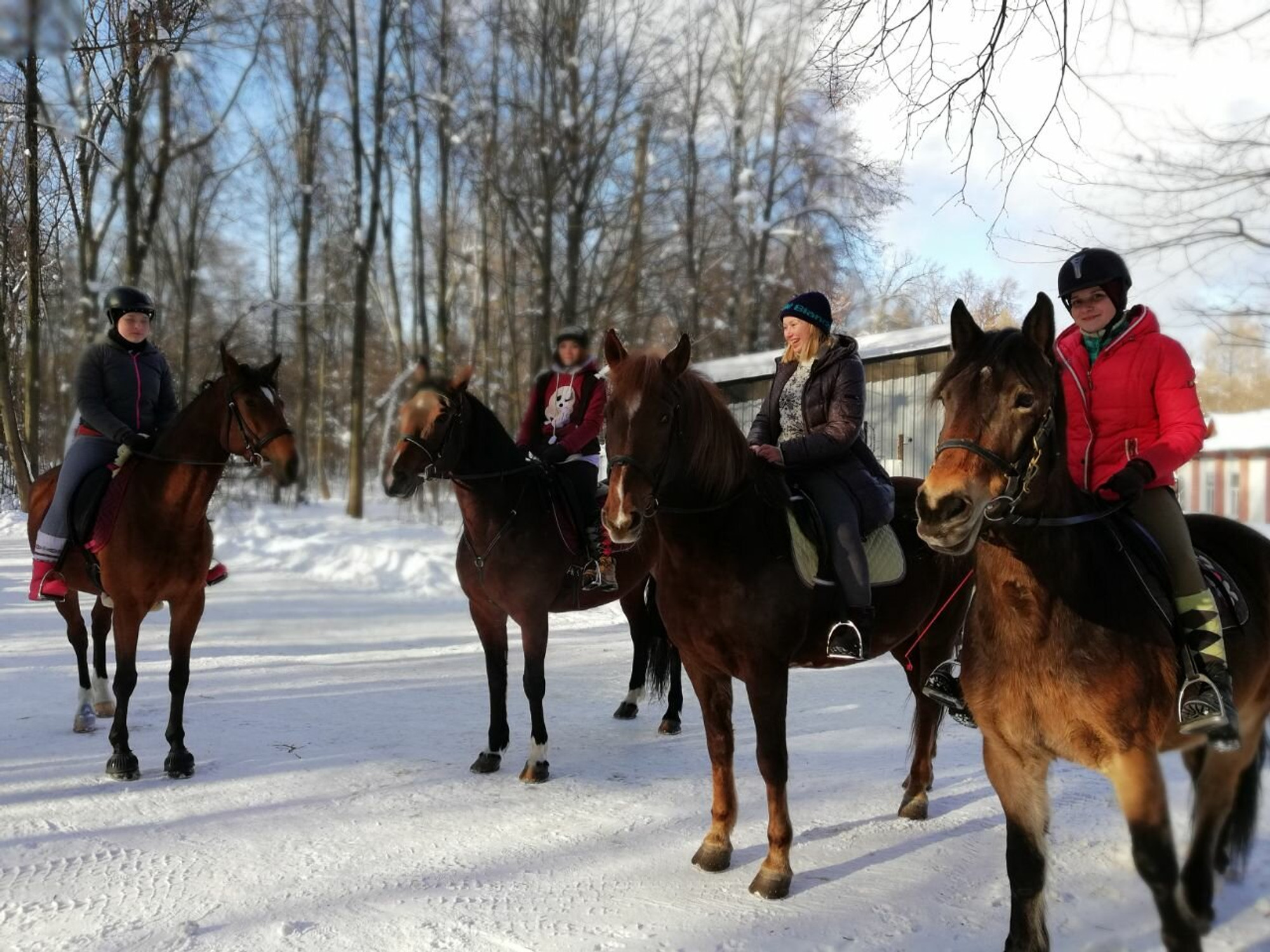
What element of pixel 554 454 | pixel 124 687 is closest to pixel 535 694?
pixel 554 454

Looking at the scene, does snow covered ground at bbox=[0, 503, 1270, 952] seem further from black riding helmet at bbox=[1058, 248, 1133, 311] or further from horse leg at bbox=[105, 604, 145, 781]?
black riding helmet at bbox=[1058, 248, 1133, 311]

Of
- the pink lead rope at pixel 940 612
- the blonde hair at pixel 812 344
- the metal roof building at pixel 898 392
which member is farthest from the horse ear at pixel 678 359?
the metal roof building at pixel 898 392

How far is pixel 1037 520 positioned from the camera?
266 centimetres

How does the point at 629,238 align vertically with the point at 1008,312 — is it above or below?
above

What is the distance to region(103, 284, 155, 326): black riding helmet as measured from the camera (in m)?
5.30

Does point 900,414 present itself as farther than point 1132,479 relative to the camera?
Yes

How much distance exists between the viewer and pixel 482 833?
161 inches

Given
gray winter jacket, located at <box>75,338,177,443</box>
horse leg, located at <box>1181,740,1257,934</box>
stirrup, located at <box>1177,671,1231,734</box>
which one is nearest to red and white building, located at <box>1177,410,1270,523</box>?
horse leg, located at <box>1181,740,1257,934</box>

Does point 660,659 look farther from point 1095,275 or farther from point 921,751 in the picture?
point 1095,275

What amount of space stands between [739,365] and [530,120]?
26.1 feet

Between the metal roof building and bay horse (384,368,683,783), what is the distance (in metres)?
9.67

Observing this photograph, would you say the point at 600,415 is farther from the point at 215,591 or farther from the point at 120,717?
the point at 215,591

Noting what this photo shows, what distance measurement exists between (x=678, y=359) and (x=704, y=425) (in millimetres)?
307

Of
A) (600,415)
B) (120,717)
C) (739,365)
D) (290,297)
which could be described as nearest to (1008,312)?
(739,365)
